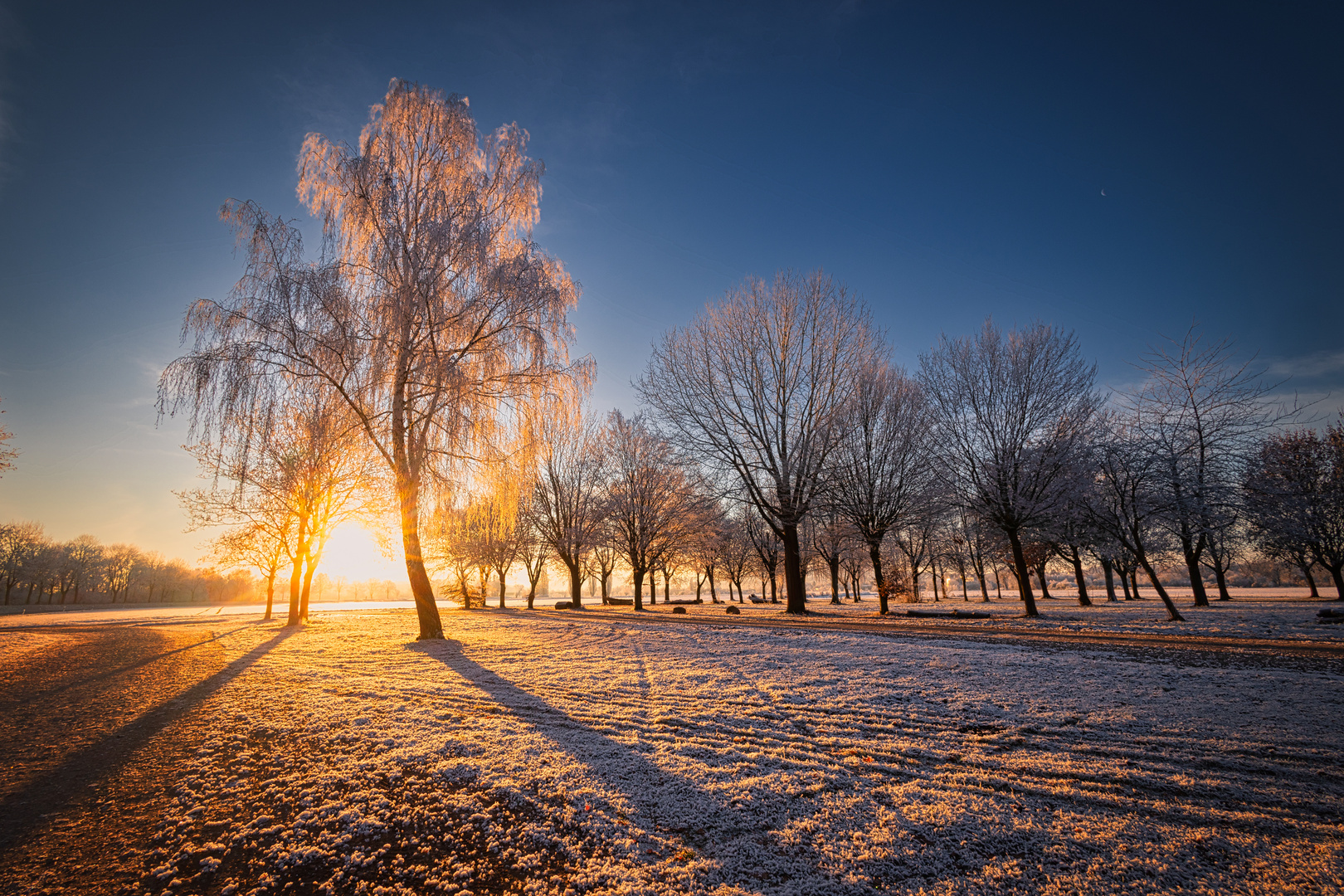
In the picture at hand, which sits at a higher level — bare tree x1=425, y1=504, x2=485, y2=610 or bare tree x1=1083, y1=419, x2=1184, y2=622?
bare tree x1=1083, y1=419, x2=1184, y2=622

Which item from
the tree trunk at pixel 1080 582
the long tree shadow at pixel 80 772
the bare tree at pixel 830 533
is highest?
the bare tree at pixel 830 533

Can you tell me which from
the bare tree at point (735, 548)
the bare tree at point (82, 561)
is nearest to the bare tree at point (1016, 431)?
the bare tree at point (735, 548)

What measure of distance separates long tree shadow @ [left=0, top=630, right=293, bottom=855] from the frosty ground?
56mm

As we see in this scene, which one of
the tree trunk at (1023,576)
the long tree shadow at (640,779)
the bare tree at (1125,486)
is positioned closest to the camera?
the long tree shadow at (640,779)

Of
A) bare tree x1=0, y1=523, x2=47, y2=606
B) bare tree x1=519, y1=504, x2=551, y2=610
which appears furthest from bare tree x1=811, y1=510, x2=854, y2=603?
bare tree x1=0, y1=523, x2=47, y2=606

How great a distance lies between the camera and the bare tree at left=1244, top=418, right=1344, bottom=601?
20.9 metres

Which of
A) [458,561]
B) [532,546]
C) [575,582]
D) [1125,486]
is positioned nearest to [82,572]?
[458,561]

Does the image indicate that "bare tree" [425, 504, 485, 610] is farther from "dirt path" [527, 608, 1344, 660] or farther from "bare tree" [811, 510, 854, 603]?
"bare tree" [811, 510, 854, 603]

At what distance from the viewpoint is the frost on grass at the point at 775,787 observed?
7.63 feet

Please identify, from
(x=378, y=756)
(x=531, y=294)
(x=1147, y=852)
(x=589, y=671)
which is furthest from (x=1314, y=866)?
(x=531, y=294)

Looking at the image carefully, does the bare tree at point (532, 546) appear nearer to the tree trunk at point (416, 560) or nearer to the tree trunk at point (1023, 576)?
the tree trunk at point (416, 560)

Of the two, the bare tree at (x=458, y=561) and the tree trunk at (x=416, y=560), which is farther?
the bare tree at (x=458, y=561)

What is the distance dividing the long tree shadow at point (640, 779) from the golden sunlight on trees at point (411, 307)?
717 centimetres

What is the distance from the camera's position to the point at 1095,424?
55.7 feet
